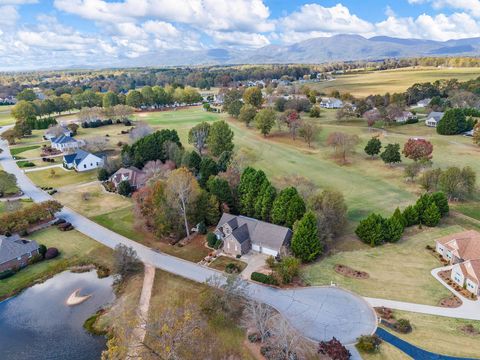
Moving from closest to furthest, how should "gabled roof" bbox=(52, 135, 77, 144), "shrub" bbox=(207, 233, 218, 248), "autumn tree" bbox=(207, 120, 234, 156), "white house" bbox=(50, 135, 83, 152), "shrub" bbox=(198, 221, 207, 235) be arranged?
"shrub" bbox=(207, 233, 218, 248), "shrub" bbox=(198, 221, 207, 235), "autumn tree" bbox=(207, 120, 234, 156), "white house" bbox=(50, 135, 83, 152), "gabled roof" bbox=(52, 135, 77, 144)

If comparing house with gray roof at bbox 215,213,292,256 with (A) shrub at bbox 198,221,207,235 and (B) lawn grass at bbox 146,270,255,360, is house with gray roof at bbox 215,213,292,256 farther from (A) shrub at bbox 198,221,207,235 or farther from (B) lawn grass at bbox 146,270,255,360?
(B) lawn grass at bbox 146,270,255,360

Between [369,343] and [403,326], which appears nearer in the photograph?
[369,343]

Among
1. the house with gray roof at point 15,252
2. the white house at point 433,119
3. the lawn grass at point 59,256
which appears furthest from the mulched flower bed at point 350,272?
the white house at point 433,119

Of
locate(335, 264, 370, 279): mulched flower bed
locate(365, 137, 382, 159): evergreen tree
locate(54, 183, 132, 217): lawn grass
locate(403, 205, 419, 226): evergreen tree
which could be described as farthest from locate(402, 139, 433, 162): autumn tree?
locate(54, 183, 132, 217): lawn grass

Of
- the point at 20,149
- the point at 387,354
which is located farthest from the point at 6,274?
the point at 20,149

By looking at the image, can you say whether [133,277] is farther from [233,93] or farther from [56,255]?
[233,93]

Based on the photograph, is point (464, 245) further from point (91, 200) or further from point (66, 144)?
point (66, 144)

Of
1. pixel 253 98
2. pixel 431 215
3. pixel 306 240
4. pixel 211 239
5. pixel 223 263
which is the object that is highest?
pixel 306 240

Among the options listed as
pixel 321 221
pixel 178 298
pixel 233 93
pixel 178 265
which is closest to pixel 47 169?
pixel 178 265
